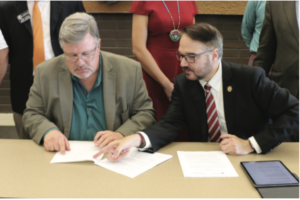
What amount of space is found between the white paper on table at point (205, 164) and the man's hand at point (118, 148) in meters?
0.23

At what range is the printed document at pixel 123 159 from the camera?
4.09 feet

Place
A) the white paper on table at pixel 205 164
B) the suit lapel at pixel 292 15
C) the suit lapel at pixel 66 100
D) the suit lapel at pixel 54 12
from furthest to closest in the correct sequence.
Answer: the suit lapel at pixel 54 12, the suit lapel at pixel 292 15, the suit lapel at pixel 66 100, the white paper on table at pixel 205 164

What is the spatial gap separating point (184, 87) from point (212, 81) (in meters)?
0.16

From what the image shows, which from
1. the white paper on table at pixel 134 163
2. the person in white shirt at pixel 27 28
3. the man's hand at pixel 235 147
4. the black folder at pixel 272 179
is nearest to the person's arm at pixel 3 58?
the person in white shirt at pixel 27 28

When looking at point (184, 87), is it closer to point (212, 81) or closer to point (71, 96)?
point (212, 81)

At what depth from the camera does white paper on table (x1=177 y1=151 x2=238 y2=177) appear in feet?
3.98

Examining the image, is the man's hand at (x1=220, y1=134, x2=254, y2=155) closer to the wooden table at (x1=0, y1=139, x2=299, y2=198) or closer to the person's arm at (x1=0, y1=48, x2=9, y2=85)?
the wooden table at (x1=0, y1=139, x2=299, y2=198)

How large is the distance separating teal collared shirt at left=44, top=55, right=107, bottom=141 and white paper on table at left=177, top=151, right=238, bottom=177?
1.77 feet

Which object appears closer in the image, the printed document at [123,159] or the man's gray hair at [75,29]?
the printed document at [123,159]

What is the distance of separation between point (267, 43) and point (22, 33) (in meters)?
1.74

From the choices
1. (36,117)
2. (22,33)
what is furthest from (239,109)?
(22,33)

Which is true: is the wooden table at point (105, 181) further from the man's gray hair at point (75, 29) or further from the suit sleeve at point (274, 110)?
the man's gray hair at point (75, 29)

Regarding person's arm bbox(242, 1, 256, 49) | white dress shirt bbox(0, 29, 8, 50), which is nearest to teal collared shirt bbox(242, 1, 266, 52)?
person's arm bbox(242, 1, 256, 49)

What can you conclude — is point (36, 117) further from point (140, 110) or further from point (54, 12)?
point (54, 12)
